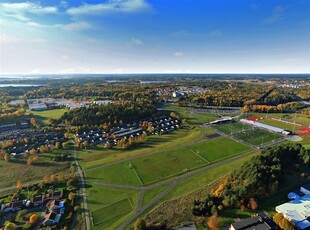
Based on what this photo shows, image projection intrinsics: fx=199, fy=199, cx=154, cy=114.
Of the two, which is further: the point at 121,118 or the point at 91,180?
the point at 121,118

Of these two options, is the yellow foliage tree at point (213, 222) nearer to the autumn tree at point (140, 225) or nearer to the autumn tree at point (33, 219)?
the autumn tree at point (140, 225)

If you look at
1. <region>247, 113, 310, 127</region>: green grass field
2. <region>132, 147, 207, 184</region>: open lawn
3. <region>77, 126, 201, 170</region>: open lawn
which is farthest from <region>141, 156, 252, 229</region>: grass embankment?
<region>247, 113, 310, 127</region>: green grass field

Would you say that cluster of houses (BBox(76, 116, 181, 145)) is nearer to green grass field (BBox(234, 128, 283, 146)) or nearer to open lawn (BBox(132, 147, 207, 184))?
open lawn (BBox(132, 147, 207, 184))

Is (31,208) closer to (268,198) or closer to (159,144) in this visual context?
(159,144)

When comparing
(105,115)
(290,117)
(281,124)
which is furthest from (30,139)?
(290,117)

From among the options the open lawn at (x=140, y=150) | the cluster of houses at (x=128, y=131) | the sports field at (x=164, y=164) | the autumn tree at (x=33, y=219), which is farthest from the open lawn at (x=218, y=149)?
the autumn tree at (x=33, y=219)

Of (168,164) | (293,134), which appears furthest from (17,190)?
(293,134)
